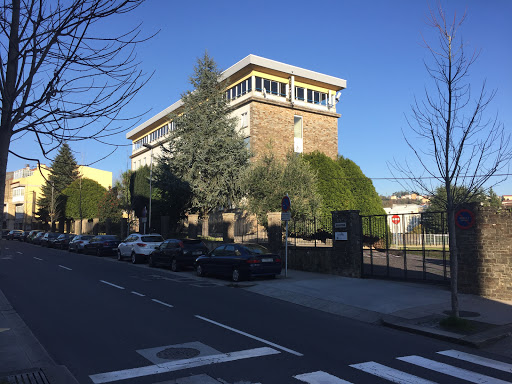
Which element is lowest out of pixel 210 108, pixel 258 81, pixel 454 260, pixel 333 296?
pixel 333 296

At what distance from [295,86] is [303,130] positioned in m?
4.63

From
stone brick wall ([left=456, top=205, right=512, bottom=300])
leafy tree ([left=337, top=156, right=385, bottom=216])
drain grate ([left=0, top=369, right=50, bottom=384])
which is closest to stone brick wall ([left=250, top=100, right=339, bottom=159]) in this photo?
leafy tree ([left=337, top=156, right=385, bottom=216])

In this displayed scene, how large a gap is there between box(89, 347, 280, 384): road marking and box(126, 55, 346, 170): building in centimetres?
2940

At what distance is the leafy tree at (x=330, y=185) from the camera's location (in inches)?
1398

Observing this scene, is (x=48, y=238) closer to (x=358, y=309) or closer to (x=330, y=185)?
(x=330, y=185)

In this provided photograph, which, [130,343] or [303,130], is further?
[303,130]

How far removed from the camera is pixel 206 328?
801cm

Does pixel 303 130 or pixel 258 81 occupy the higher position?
pixel 258 81

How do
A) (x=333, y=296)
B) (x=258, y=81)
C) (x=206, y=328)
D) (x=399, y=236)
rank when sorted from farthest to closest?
(x=258, y=81) < (x=399, y=236) < (x=333, y=296) < (x=206, y=328)

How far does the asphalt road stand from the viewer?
5.58 meters

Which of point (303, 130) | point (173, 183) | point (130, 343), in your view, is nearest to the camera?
point (130, 343)

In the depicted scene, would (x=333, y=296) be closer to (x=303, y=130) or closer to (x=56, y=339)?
(x=56, y=339)

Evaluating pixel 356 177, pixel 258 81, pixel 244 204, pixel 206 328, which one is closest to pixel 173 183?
pixel 244 204

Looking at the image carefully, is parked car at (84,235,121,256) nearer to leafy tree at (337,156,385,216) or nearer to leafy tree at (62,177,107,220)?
leafy tree at (337,156,385,216)
